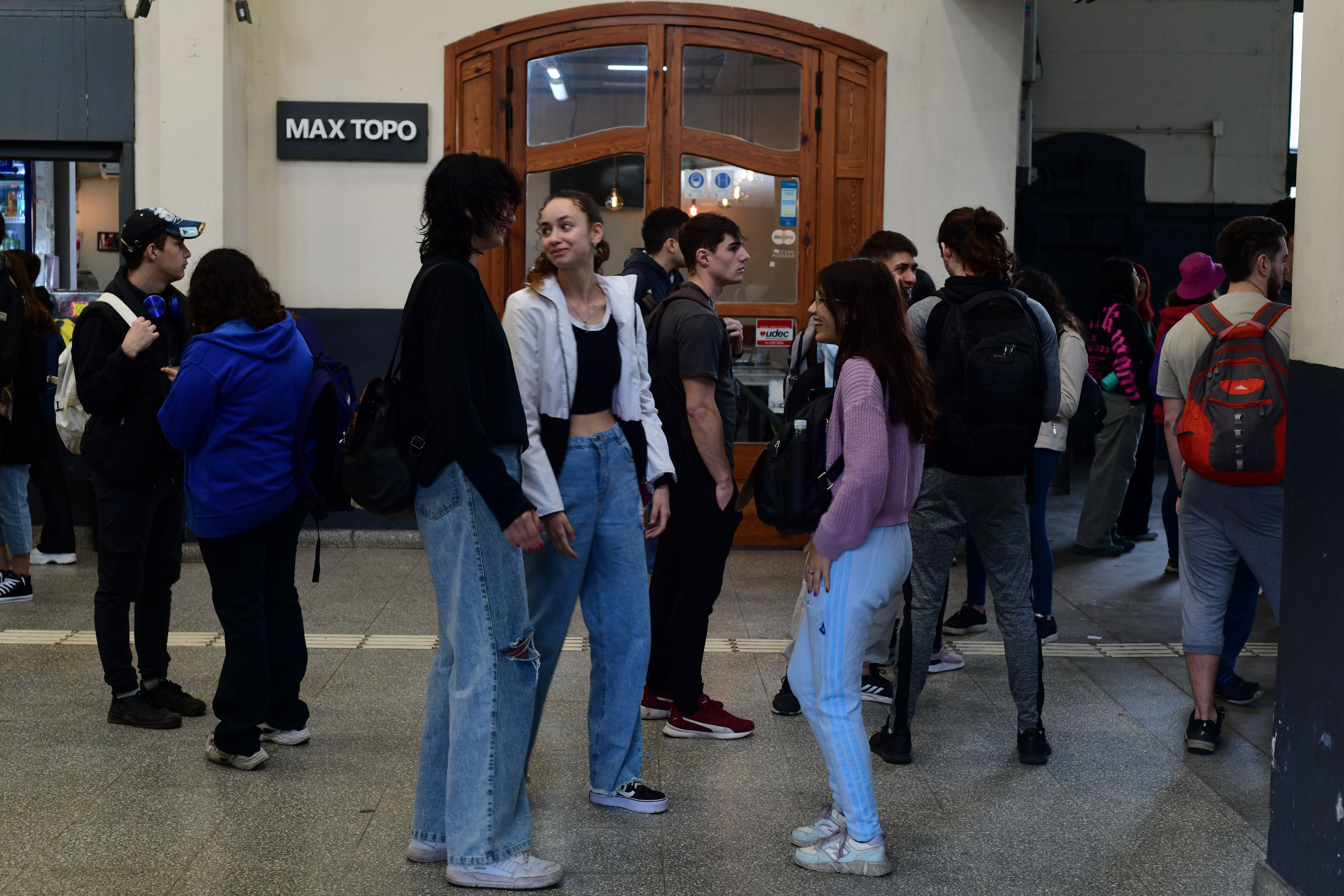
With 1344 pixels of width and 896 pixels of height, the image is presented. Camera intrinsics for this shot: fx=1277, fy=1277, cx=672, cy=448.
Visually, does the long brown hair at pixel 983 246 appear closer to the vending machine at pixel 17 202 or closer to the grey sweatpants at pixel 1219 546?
the grey sweatpants at pixel 1219 546

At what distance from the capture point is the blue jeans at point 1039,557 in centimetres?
577

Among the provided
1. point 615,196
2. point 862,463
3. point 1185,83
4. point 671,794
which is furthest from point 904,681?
point 1185,83

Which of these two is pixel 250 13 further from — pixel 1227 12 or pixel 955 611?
pixel 1227 12

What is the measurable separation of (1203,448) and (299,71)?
19.1 ft

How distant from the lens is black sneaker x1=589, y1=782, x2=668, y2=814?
3.71m

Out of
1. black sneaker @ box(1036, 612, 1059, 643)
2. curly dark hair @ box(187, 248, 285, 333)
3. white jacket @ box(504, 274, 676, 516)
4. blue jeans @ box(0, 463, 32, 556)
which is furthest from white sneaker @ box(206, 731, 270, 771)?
black sneaker @ box(1036, 612, 1059, 643)

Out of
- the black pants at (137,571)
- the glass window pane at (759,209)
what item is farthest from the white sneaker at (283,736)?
the glass window pane at (759,209)

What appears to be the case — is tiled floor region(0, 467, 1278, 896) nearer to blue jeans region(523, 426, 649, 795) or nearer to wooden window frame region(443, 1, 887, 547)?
blue jeans region(523, 426, 649, 795)

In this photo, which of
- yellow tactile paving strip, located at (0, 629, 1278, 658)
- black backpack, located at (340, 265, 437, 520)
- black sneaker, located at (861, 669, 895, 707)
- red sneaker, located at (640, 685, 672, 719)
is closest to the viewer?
black backpack, located at (340, 265, 437, 520)

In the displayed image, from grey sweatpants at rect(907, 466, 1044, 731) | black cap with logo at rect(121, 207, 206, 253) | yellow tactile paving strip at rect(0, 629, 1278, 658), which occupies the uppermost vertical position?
black cap with logo at rect(121, 207, 206, 253)

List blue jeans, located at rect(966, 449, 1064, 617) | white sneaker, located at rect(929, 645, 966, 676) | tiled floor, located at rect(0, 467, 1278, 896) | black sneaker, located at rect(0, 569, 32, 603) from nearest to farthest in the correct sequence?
tiled floor, located at rect(0, 467, 1278, 896)
white sneaker, located at rect(929, 645, 966, 676)
blue jeans, located at rect(966, 449, 1064, 617)
black sneaker, located at rect(0, 569, 32, 603)

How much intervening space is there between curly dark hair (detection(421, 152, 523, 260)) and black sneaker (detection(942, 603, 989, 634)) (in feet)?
11.8

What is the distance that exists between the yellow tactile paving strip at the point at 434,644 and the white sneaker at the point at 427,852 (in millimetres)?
2169

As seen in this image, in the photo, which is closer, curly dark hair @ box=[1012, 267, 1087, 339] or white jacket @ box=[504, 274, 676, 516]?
white jacket @ box=[504, 274, 676, 516]
